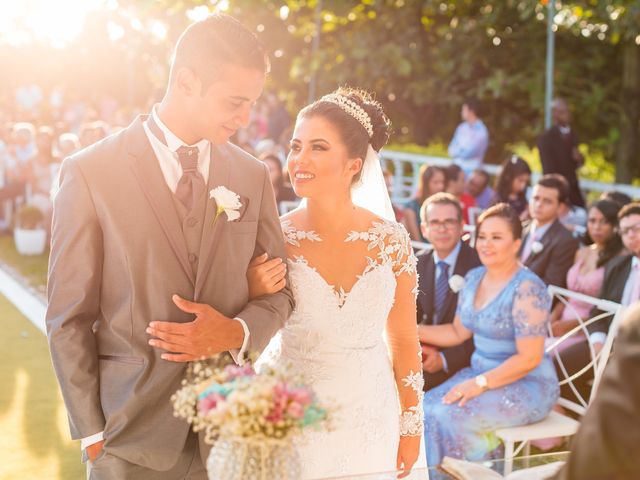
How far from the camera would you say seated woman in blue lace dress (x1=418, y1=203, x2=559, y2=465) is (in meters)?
4.33

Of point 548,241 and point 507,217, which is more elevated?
point 507,217

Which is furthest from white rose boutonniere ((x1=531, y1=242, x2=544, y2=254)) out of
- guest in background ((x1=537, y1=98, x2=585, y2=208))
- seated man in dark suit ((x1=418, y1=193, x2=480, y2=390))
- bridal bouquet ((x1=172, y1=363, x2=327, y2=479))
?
bridal bouquet ((x1=172, y1=363, x2=327, y2=479))

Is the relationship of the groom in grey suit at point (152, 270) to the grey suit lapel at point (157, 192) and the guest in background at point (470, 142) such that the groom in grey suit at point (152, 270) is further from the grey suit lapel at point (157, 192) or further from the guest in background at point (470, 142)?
the guest in background at point (470, 142)

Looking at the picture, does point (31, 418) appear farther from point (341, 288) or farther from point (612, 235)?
point (612, 235)

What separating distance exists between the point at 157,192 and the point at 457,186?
596 cm

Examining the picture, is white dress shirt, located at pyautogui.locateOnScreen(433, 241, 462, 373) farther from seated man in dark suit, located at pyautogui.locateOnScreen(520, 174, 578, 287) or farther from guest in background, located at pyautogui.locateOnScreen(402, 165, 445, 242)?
guest in background, located at pyautogui.locateOnScreen(402, 165, 445, 242)

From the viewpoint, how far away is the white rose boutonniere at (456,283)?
501 centimetres

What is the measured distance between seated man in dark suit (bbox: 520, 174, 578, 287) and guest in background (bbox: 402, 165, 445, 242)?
4.04ft

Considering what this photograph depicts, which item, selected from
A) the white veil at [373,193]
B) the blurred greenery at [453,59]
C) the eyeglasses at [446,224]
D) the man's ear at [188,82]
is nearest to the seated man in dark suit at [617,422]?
the man's ear at [188,82]

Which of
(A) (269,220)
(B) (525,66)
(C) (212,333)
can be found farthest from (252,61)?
(B) (525,66)

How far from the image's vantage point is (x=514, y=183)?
8.58 m

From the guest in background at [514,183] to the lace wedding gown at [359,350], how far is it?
5.42 metres

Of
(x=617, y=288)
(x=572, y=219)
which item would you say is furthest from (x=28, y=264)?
(x=617, y=288)

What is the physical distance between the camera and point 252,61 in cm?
244
